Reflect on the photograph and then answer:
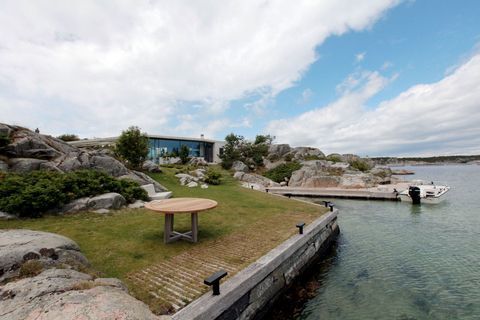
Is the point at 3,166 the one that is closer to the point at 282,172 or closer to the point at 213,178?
the point at 213,178

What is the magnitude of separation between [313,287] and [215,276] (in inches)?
150

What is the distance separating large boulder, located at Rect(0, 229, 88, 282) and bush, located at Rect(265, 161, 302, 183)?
32129 mm

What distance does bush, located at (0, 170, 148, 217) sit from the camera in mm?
8703

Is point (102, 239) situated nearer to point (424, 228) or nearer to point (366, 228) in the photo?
point (366, 228)

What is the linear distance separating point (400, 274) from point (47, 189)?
1227cm

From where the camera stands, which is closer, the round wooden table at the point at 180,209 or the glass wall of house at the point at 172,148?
the round wooden table at the point at 180,209

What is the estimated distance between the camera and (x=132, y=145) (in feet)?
64.2

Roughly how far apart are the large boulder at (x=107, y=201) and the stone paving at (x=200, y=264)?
539 centimetres

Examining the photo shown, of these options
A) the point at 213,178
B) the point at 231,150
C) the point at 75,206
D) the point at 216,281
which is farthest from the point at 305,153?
the point at 216,281

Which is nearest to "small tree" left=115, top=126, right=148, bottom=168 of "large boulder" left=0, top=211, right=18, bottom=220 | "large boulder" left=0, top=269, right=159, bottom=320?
"large boulder" left=0, top=211, right=18, bottom=220

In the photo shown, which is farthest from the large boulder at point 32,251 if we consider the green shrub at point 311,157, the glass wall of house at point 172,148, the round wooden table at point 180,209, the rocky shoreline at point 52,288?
the green shrub at point 311,157

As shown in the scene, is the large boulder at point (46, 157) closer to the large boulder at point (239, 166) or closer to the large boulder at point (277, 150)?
the large boulder at point (239, 166)

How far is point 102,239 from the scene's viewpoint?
280 inches

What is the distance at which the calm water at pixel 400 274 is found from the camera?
5.57m
